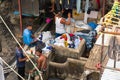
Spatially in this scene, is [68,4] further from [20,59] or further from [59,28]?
[20,59]

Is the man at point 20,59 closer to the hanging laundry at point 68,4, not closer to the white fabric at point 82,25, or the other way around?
the white fabric at point 82,25

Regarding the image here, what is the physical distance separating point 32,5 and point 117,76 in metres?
9.10

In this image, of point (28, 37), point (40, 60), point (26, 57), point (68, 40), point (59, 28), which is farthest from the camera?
point (59, 28)

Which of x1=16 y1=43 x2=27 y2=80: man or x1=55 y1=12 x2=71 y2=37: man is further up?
x1=55 y1=12 x2=71 y2=37: man

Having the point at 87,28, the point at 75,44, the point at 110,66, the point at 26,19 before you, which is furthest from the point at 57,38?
the point at 110,66

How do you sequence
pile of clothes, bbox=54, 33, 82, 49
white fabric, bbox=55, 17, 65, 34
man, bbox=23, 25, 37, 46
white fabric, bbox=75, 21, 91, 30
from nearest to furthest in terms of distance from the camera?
pile of clothes, bbox=54, 33, 82, 49 → man, bbox=23, 25, 37, 46 → white fabric, bbox=55, 17, 65, 34 → white fabric, bbox=75, 21, 91, 30

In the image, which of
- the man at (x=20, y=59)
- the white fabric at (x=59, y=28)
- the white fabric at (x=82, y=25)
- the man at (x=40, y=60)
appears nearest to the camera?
the man at (x=40, y=60)

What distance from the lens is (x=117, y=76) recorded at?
22.5 feet

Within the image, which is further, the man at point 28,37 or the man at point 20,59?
the man at point 28,37

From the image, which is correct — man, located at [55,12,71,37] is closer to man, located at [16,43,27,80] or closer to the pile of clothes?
the pile of clothes

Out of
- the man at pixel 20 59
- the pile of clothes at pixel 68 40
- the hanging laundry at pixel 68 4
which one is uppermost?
the hanging laundry at pixel 68 4

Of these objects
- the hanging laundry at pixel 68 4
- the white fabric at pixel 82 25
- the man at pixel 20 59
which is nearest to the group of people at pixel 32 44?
the man at pixel 20 59

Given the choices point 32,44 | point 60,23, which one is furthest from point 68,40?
point 32,44

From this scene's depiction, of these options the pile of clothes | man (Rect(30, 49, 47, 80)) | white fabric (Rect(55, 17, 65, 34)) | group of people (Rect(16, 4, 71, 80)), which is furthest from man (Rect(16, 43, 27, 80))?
white fabric (Rect(55, 17, 65, 34))
